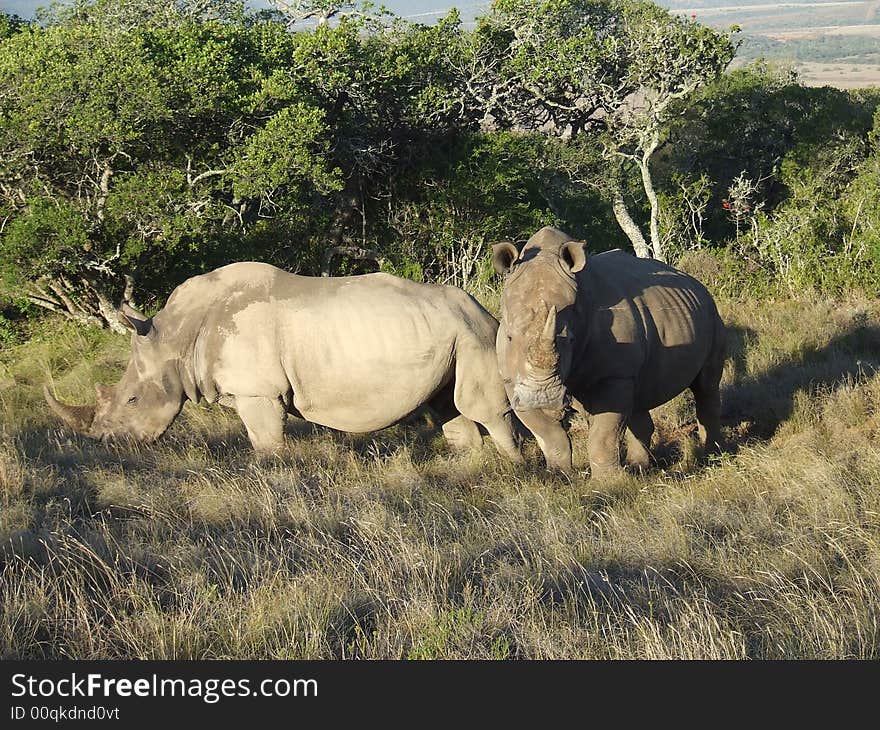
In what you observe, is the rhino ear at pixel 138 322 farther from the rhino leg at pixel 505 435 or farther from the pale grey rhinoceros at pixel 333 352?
the rhino leg at pixel 505 435

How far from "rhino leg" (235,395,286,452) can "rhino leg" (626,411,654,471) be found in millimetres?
2622

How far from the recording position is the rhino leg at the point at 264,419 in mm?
6824

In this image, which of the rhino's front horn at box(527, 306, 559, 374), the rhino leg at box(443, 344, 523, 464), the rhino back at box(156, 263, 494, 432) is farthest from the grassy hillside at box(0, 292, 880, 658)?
the rhino's front horn at box(527, 306, 559, 374)

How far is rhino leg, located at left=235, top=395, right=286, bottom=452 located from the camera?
6.82 metres

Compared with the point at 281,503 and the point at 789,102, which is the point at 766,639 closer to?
the point at 281,503

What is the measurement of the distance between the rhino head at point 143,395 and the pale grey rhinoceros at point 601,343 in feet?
8.72

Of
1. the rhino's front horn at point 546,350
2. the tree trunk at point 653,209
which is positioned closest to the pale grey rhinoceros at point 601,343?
the rhino's front horn at point 546,350

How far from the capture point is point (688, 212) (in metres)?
19.8

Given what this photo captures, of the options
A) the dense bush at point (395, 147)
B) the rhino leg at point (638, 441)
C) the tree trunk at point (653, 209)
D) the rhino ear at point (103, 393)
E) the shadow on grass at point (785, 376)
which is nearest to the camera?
the rhino leg at point (638, 441)

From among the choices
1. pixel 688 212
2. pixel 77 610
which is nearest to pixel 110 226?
pixel 77 610

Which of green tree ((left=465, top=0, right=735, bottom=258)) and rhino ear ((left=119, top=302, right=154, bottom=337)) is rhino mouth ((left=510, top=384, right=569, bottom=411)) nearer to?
rhino ear ((left=119, top=302, right=154, bottom=337))

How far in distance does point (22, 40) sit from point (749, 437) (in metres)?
10.6

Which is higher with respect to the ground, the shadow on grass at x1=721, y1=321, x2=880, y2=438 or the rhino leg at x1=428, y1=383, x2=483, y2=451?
the rhino leg at x1=428, y1=383, x2=483, y2=451

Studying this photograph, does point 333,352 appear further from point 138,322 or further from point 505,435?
point 138,322
